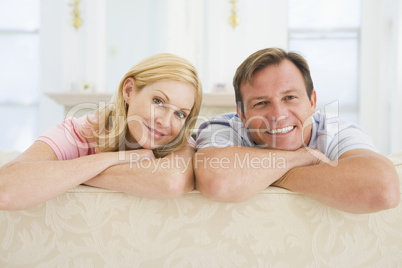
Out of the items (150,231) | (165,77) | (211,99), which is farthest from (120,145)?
(211,99)

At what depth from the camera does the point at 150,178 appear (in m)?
0.99

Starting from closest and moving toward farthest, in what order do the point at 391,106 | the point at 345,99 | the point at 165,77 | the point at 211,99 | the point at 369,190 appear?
the point at 369,190 → the point at 165,77 → the point at 211,99 → the point at 391,106 → the point at 345,99

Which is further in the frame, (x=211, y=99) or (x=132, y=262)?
(x=211, y=99)

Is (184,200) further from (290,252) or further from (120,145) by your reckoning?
(120,145)

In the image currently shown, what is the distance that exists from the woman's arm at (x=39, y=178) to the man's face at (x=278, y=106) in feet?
1.83

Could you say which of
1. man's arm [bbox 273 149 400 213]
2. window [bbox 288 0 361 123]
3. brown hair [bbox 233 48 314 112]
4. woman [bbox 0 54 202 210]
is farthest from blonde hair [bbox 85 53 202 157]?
window [bbox 288 0 361 123]

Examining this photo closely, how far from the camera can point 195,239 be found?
99 centimetres

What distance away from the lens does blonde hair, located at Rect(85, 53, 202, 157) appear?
1.28m

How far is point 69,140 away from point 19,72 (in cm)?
339

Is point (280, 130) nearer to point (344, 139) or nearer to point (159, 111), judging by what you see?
point (344, 139)

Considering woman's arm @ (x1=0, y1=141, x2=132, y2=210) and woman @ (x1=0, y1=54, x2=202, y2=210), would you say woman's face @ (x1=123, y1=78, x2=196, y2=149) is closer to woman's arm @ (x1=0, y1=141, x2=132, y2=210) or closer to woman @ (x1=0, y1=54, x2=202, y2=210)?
woman @ (x1=0, y1=54, x2=202, y2=210)

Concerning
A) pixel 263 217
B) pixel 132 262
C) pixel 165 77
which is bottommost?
pixel 132 262

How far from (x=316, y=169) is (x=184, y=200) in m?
0.37

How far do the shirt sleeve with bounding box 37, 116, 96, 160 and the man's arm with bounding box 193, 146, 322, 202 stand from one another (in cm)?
44
